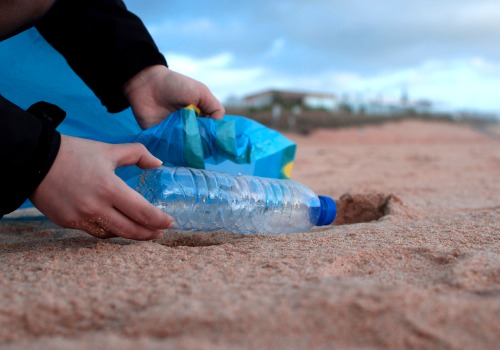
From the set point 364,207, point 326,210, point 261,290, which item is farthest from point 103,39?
point 364,207

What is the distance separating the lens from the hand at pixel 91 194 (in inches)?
47.1

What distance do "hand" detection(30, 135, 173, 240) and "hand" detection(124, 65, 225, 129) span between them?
0.57m

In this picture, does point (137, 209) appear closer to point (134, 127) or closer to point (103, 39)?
point (103, 39)

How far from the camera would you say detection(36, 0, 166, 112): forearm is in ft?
5.81

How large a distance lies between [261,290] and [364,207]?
139 cm

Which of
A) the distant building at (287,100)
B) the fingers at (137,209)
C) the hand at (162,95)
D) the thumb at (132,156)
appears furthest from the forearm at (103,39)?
the distant building at (287,100)

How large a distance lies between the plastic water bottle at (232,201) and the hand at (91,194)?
398 mm

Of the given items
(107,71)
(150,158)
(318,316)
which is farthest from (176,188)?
(318,316)

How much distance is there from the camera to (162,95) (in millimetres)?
1860

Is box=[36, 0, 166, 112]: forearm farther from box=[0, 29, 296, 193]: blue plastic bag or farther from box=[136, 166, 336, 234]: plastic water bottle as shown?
box=[136, 166, 336, 234]: plastic water bottle

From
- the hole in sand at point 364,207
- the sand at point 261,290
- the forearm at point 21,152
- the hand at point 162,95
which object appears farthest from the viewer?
the hole in sand at point 364,207

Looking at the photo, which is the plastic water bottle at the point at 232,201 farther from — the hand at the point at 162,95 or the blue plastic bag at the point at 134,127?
the hand at the point at 162,95

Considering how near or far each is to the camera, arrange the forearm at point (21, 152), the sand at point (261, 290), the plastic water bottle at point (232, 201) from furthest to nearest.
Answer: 1. the plastic water bottle at point (232, 201)
2. the forearm at point (21, 152)
3. the sand at point (261, 290)

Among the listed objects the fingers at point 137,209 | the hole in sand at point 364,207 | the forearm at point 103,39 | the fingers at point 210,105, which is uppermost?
the forearm at point 103,39
